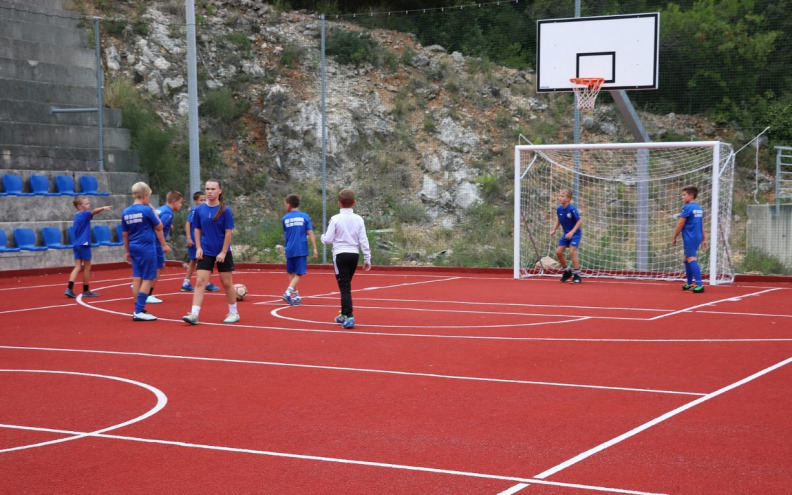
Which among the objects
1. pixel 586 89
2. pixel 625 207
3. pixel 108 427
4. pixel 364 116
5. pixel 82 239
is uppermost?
pixel 364 116

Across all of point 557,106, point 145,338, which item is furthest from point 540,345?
point 557,106

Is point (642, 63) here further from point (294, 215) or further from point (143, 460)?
point (143, 460)

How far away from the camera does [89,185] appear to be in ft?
77.7

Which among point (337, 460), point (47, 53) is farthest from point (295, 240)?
point (47, 53)

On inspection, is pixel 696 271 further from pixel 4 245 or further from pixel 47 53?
pixel 47 53

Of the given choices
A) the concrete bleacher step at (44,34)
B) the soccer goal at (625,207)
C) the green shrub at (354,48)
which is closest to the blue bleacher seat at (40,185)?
the concrete bleacher step at (44,34)

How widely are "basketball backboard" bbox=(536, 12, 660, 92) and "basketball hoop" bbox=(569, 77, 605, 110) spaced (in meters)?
0.14

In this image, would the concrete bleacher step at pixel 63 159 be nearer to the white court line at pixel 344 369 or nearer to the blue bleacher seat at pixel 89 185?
the blue bleacher seat at pixel 89 185

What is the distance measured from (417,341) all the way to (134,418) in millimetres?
4523

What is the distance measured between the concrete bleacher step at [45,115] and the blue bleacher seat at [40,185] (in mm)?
2249

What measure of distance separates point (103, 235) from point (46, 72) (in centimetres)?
562

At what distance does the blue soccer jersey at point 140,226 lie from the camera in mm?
12745

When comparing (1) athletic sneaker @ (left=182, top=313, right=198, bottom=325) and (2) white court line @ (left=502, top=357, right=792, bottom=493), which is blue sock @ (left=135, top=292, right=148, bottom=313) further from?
(2) white court line @ (left=502, top=357, right=792, bottom=493)

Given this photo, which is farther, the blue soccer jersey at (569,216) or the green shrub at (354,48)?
the green shrub at (354,48)
